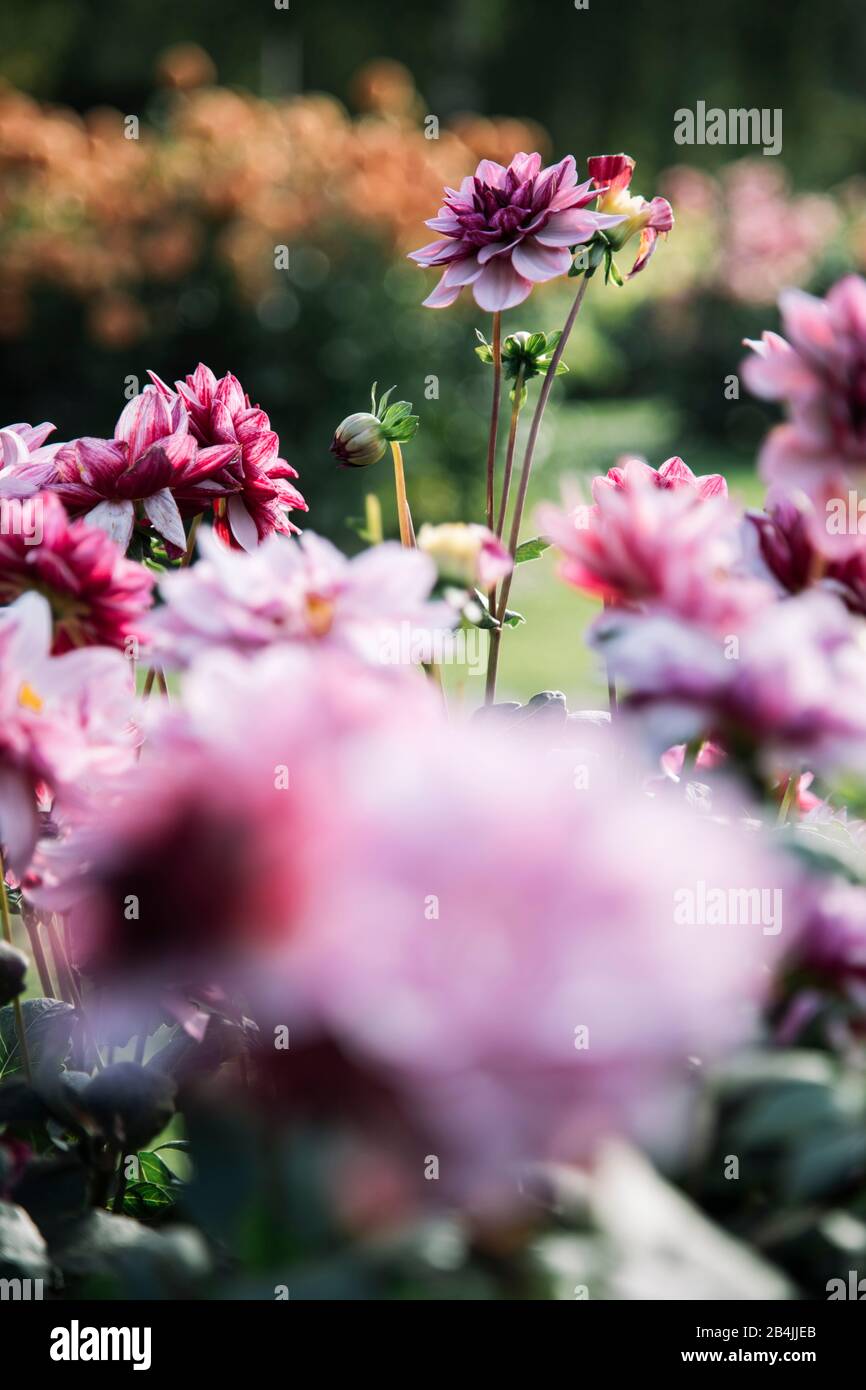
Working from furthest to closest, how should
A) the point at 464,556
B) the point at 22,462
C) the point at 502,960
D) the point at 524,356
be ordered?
the point at 524,356
the point at 22,462
the point at 464,556
the point at 502,960

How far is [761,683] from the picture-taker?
416 millimetres

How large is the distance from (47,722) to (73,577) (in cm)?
10

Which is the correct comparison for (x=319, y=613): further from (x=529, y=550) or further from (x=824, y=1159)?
(x=529, y=550)

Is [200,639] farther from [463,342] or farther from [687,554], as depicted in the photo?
[463,342]

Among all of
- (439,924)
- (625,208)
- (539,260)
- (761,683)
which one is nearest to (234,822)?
(439,924)

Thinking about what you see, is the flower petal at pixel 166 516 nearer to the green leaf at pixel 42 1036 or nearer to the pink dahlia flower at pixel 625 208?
the green leaf at pixel 42 1036

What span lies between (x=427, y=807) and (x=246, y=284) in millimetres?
3846

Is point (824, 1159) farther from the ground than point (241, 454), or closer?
closer

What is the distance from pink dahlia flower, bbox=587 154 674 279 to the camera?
2.85 ft

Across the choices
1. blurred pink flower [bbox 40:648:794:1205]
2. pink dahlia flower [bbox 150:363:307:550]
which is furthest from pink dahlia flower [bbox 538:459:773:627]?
pink dahlia flower [bbox 150:363:307:550]

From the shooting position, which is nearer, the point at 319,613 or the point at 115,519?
the point at 319,613

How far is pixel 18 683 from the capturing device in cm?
46

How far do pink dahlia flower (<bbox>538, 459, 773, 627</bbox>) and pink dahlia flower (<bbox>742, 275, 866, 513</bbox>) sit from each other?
3 centimetres

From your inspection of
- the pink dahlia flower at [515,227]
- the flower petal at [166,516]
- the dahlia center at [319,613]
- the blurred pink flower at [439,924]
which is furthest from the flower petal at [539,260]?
the blurred pink flower at [439,924]
